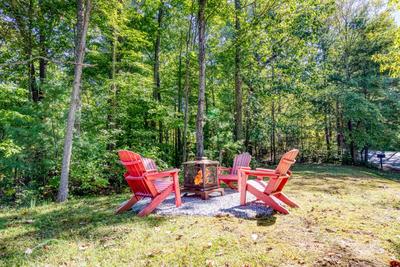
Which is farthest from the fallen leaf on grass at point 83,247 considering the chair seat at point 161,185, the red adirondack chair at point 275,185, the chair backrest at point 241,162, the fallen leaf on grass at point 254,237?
the chair backrest at point 241,162

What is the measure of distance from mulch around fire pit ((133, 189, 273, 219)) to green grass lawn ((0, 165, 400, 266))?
220mm

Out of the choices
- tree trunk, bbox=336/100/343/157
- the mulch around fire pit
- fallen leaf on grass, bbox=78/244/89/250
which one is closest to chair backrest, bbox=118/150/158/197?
the mulch around fire pit

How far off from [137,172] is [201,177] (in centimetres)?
131

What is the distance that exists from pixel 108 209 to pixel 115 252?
1920 millimetres

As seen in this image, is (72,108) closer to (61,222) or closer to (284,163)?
(61,222)

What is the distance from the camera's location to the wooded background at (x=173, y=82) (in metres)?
5.72

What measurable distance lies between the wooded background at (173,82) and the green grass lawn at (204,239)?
1.82 m

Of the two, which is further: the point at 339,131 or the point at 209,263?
the point at 339,131

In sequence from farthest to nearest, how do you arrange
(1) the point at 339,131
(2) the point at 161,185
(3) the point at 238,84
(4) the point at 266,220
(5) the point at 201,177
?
(1) the point at 339,131 < (3) the point at 238,84 < (5) the point at 201,177 < (2) the point at 161,185 < (4) the point at 266,220

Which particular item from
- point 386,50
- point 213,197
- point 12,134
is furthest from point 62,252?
point 386,50

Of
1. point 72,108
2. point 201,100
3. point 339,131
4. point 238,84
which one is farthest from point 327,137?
point 72,108

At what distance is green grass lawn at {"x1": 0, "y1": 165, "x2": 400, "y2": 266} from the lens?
215cm

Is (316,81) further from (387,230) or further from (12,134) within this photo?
(12,134)

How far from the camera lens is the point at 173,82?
469 inches
